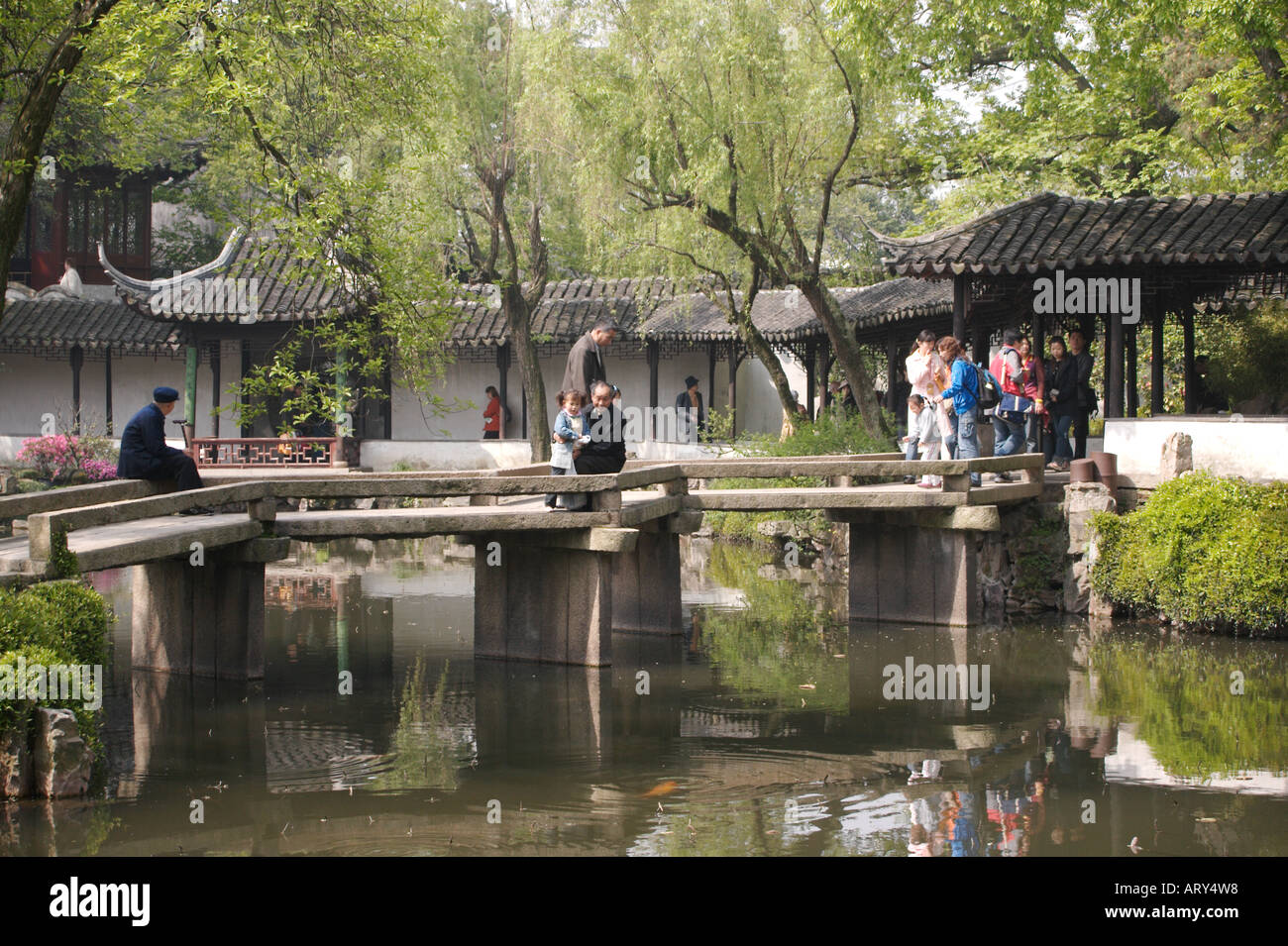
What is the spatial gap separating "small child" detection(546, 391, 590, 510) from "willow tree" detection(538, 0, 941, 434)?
639 centimetres

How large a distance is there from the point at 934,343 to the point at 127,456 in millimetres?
7433

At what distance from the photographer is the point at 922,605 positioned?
1380cm

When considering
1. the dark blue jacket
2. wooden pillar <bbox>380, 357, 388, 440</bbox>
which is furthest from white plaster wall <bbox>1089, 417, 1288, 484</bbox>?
wooden pillar <bbox>380, 357, 388, 440</bbox>

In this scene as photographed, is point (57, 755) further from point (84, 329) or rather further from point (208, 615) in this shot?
point (84, 329)

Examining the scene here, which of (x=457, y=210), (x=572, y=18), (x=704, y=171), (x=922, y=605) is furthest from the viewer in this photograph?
(x=457, y=210)

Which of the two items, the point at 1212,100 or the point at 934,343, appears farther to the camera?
the point at 1212,100

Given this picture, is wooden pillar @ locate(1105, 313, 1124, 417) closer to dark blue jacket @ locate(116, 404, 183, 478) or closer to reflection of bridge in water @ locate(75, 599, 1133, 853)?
reflection of bridge in water @ locate(75, 599, 1133, 853)

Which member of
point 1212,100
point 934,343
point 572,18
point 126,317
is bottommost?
point 934,343

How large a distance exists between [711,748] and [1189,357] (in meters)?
10.5

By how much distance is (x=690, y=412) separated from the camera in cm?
2642

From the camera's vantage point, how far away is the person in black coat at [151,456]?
1088 centimetres

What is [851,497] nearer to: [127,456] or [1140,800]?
[1140,800]

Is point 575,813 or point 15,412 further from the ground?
point 15,412

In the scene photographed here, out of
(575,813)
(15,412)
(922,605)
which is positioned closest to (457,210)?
(15,412)
